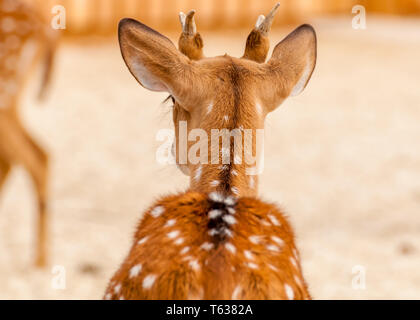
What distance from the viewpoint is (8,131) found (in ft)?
15.5

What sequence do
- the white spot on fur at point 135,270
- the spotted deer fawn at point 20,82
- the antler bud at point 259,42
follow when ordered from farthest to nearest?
the spotted deer fawn at point 20,82 < the antler bud at point 259,42 < the white spot on fur at point 135,270

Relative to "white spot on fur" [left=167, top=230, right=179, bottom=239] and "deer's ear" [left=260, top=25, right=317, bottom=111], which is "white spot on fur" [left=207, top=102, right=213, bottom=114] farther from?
"white spot on fur" [left=167, top=230, right=179, bottom=239]

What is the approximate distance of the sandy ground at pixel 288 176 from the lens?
5.00 metres

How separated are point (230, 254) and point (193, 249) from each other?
0.28ft

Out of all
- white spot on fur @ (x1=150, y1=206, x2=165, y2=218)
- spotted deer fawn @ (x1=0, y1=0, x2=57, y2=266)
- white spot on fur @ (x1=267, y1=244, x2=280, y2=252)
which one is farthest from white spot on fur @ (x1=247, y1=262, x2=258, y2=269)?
spotted deer fawn @ (x1=0, y1=0, x2=57, y2=266)

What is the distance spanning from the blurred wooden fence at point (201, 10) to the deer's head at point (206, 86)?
28.1 feet

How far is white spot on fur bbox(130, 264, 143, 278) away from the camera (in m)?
1.87

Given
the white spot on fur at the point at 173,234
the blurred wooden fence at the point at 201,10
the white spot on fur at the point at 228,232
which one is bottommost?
the white spot on fur at the point at 173,234

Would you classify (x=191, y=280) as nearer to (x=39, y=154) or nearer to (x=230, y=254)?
(x=230, y=254)

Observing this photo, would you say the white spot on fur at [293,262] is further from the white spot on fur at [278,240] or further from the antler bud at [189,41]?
the antler bud at [189,41]

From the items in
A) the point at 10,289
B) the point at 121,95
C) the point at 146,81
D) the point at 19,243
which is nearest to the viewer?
the point at 146,81

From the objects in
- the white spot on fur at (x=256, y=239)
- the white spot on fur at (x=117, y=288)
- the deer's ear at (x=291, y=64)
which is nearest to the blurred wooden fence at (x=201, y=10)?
the deer's ear at (x=291, y=64)

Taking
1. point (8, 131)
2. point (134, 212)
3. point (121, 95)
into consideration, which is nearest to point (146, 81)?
point (8, 131)
